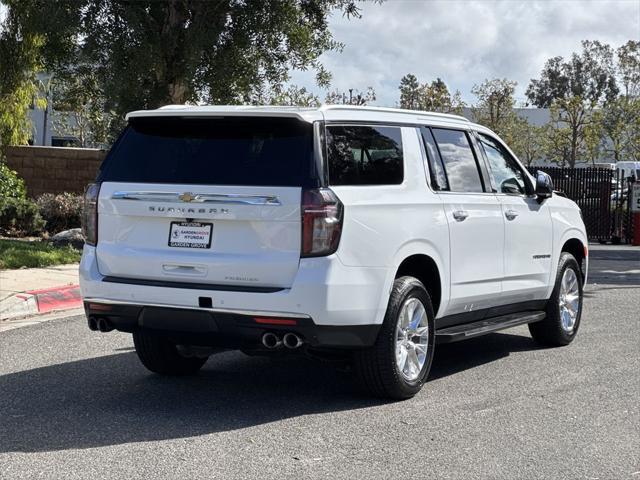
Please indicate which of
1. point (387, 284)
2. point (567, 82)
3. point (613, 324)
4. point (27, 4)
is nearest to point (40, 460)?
point (387, 284)

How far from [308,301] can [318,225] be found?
0.47m

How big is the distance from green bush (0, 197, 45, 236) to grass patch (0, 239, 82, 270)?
213 cm

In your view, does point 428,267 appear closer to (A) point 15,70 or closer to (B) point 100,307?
(B) point 100,307

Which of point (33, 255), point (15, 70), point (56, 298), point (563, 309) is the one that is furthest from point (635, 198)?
point (56, 298)

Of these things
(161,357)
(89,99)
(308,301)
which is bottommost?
(161,357)

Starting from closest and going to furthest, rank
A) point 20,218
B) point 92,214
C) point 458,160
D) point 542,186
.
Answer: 1. point 92,214
2. point 458,160
3. point 542,186
4. point 20,218

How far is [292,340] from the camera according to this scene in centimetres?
621

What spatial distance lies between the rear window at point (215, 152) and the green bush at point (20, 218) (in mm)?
11261

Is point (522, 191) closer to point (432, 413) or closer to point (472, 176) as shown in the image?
point (472, 176)

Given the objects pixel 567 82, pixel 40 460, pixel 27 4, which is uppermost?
pixel 567 82

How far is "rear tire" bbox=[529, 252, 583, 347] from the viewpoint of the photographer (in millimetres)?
9000

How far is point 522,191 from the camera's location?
8586mm

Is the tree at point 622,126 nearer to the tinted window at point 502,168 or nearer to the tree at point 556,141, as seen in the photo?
the tree at point 556,141

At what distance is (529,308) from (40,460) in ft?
15.7
